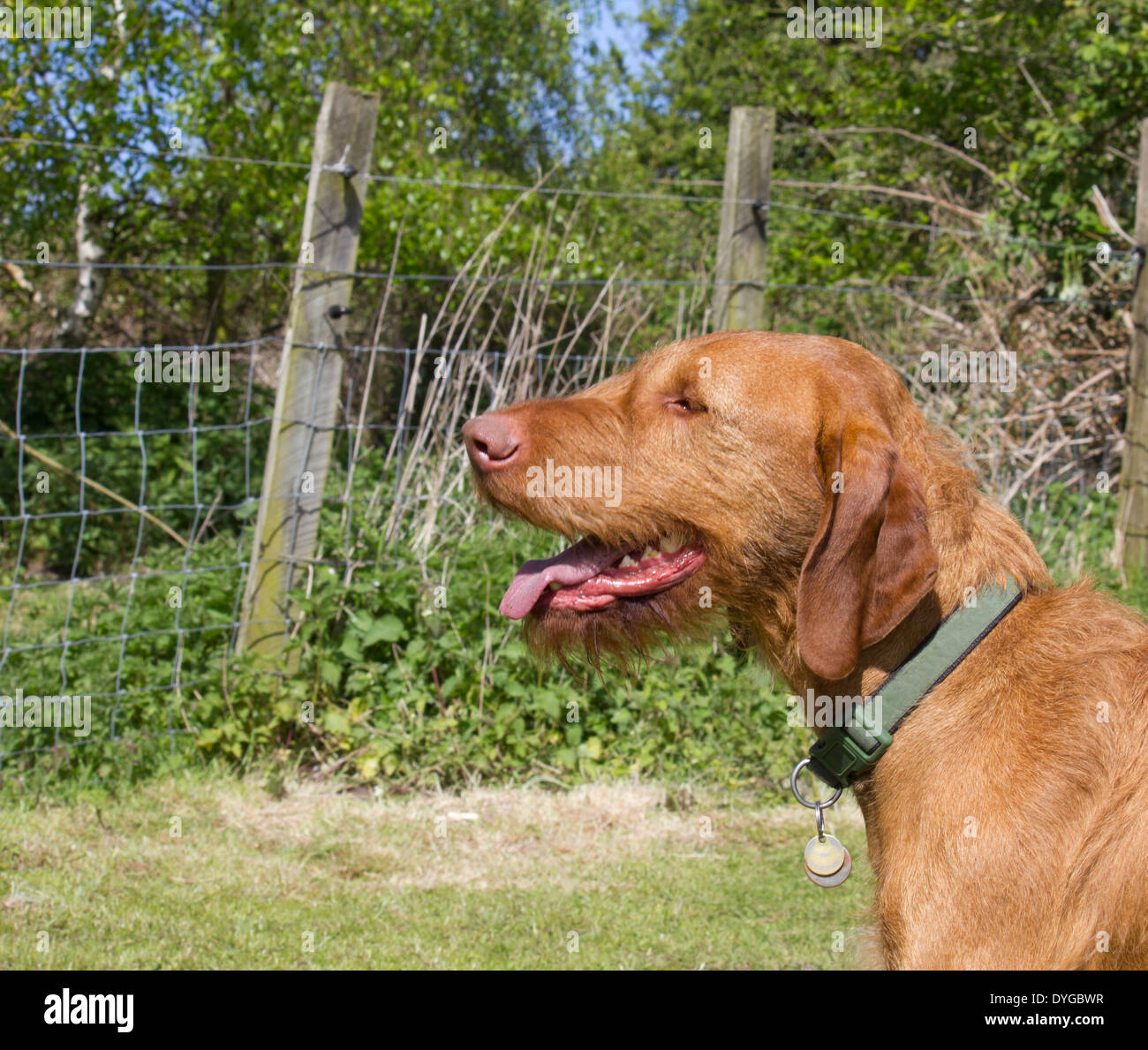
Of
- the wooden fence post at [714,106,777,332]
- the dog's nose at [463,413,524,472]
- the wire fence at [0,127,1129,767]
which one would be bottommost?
the wire fence at [0,127,1129,767]

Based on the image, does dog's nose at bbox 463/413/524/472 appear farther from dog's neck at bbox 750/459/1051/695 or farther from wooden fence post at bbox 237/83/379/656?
wooden fence post at bbox 237/83/379/656

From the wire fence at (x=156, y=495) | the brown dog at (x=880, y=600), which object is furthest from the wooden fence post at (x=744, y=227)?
the brown dog at (x=880, y=600)

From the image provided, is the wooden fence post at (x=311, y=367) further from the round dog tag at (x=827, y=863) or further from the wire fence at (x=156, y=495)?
the round dog tag at (x=827, y=863)

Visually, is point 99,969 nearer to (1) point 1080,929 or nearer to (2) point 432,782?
(2) point 432,782

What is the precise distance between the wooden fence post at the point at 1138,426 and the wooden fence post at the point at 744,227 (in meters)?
2.93

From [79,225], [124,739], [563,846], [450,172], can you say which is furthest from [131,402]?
[563,846]

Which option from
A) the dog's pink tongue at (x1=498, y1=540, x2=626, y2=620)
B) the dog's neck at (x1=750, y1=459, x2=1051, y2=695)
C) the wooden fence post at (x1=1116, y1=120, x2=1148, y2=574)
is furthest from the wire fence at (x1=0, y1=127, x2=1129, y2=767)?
the dog's neck at (x1=750, y1=459, x2=1051, y2=695)

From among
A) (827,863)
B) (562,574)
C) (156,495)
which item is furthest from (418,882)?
(156,495)

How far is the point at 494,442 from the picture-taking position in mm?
2582

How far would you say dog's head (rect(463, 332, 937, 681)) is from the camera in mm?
2393

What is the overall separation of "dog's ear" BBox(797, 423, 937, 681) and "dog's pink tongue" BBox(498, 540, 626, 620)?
0.62 metres

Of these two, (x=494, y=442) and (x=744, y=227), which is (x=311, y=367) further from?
(x=494, y=442)

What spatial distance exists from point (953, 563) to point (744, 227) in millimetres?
4150

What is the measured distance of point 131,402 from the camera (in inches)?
469
